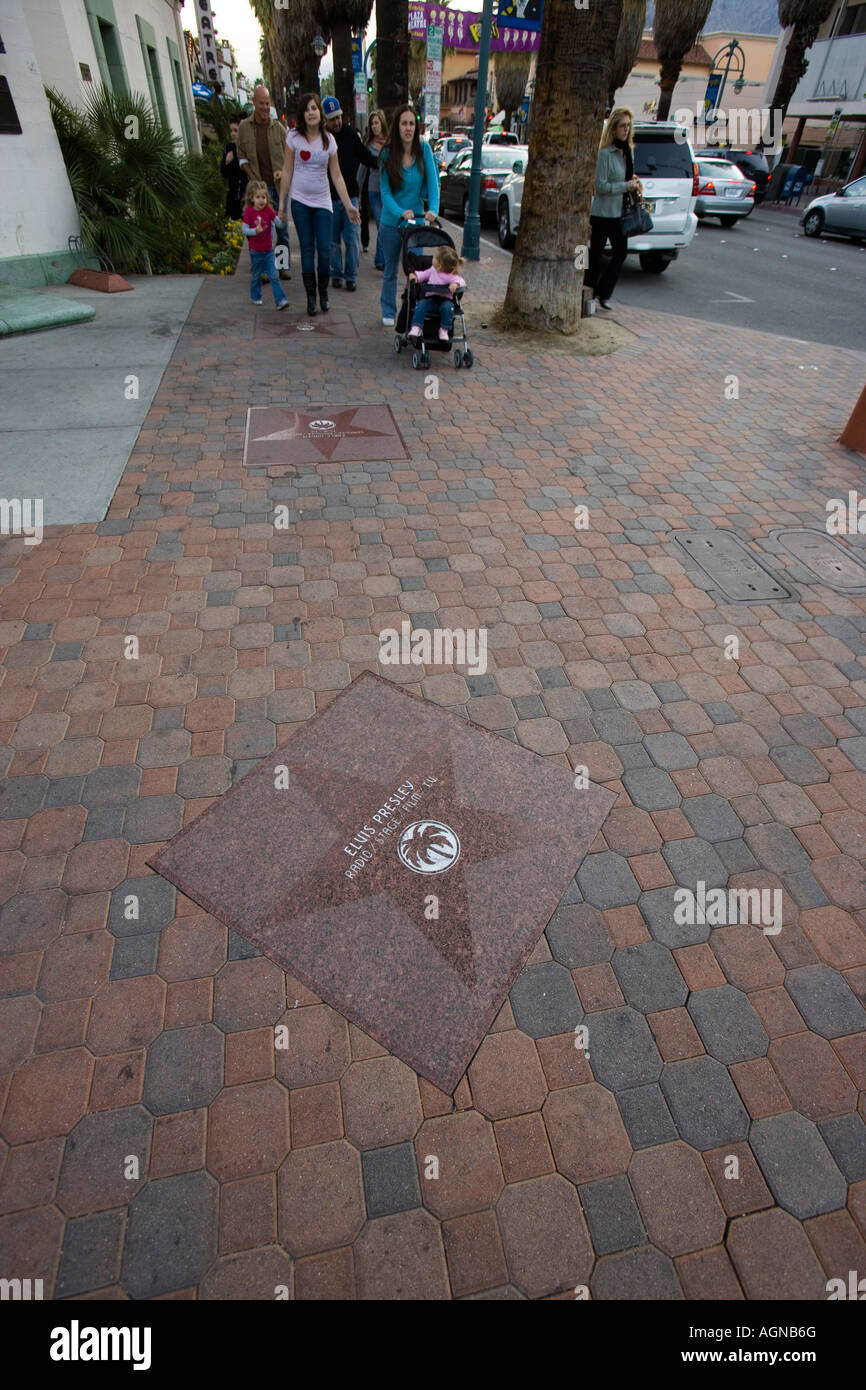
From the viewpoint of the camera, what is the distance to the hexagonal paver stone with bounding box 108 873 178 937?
99.5 inches

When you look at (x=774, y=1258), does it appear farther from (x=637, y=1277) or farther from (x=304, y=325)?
(x=304, y=325)

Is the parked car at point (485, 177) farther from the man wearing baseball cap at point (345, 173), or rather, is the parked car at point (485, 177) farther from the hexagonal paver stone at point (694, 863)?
the hexagonal paver stone at point (694, 863)

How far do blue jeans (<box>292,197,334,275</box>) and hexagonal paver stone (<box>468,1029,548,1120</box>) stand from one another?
872 cm

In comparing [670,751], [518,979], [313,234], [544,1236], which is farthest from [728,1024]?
[313,234]

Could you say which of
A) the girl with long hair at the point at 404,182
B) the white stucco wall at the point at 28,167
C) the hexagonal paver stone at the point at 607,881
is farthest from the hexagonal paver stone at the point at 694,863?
the white stucco wall at the point at 28,167

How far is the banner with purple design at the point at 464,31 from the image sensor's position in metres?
15.0

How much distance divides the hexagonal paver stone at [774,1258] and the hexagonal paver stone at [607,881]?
1010mm

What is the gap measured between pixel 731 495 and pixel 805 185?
34.5 meters

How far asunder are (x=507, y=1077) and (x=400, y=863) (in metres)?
0.87

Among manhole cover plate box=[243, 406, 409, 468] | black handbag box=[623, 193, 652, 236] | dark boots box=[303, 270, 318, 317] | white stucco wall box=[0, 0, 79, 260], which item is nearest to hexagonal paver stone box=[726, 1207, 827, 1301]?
manhole cover plate box=[243, 406, 409, 468]

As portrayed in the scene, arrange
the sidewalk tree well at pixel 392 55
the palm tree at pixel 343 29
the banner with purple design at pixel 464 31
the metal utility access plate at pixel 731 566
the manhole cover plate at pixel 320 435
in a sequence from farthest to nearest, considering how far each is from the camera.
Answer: the palm tree at pixel 343 29 → the banner with purple design at pixel 464 31 → the sidewalk tree well at pixel 392 55 → the manhole cover plate at pixel 320 435 → the metal utility access plate at pixel 731 566

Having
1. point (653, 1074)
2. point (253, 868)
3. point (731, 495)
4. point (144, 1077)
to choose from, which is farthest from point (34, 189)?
point (653, 1074)

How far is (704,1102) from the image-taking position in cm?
219

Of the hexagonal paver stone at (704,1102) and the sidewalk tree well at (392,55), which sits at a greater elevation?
the sidewalk tree well at (392,55)
